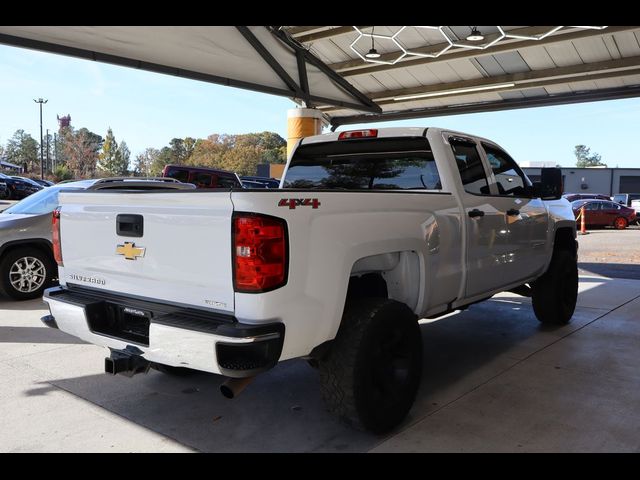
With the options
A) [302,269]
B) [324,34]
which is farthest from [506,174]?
[324,34]

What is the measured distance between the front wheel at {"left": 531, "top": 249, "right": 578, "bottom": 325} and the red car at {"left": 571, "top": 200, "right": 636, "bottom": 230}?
2082 cm

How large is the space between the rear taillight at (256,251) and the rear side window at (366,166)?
2.02 metres

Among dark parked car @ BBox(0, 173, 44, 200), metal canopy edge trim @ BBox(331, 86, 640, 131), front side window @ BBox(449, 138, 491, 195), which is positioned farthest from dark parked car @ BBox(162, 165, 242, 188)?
dark parked car @ BBox(0, 173, 44, 200)

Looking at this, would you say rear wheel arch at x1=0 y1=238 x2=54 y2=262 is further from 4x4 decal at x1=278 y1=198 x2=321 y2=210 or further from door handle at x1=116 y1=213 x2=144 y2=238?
4x4 decal at x1=278 y1=198 x2=321 y2=210

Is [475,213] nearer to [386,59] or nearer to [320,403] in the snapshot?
[320,403]

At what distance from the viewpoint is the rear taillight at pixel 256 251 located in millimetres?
2652

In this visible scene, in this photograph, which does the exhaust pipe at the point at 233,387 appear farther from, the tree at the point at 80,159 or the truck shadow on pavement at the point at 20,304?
the tree at the point at 80,159

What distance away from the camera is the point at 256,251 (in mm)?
2652

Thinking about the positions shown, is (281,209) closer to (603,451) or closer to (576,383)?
(603,451)

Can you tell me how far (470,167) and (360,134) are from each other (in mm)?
983

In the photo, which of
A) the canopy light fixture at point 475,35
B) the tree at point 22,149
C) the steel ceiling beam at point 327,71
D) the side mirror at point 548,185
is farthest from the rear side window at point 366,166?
the tree at point 22,149

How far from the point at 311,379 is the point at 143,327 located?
1773mm

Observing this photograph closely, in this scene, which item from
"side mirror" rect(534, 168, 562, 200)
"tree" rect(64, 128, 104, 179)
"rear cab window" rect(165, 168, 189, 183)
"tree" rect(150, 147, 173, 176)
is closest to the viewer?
"side mirror" rect(534, 168, 562, 200)

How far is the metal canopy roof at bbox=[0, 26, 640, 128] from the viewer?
11.5m
